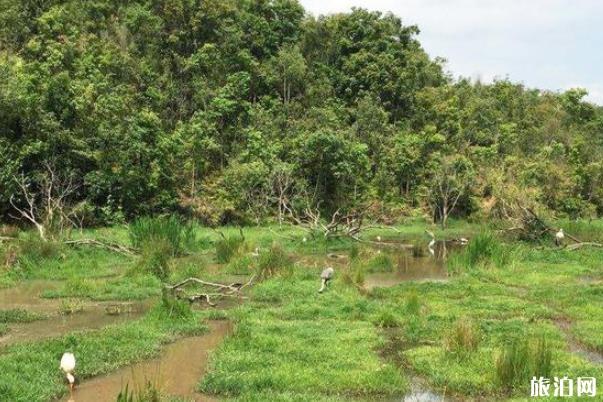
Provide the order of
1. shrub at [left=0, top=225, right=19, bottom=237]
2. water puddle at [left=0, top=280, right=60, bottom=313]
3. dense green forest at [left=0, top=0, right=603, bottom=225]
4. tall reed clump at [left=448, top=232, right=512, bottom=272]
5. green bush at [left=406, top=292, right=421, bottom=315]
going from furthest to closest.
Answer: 1. dense green forest at [left=0, top=0, right=603, bottom=225]
2. shrub at [left=0, top=225, right=19, bottom=237]
3. tall reed clump at [left=448, top=232, right=512, bottom=272]
4. water puddle at [left=0, top=280, right=60, bottom=313]
5. green bush at [left=406, top=292, right=421, bottom=315]

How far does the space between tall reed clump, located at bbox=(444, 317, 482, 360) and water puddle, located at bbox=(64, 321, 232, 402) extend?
13.3 ft

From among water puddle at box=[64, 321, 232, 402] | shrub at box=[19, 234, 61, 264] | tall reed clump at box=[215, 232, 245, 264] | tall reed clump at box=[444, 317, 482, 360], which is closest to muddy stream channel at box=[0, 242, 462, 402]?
water puddle at box=[64, 321, 232, 402]

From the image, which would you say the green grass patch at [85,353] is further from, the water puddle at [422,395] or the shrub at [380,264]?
the shrub at [380,264]

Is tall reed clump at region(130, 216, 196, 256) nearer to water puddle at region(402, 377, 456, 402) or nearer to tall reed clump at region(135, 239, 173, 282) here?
tall reed clump at region(135, 239, 173, 282)

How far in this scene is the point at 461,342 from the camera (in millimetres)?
10586

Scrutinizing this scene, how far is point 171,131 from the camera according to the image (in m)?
40.1

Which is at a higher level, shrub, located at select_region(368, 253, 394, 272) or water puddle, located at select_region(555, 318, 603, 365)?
water puddle, located at select_region(555, 318, 603, 365)

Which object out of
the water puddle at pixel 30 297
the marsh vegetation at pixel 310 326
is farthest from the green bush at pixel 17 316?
the water puddle at pixel 30 297

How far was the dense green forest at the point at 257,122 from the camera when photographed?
1280 inches

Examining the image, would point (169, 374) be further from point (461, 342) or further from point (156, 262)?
point (156, 262)

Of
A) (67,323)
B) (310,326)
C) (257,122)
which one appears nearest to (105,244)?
(67,323)

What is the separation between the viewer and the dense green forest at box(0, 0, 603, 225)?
3250cm

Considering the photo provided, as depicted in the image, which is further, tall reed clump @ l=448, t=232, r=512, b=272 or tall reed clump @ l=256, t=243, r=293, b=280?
tall reed clump @ l=448, t=232, r=512, b=272

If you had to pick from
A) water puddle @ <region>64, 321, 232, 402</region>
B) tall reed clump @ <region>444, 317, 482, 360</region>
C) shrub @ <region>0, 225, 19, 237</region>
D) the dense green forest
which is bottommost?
water puddle @ <region>64, 321, 232, 402</region>
